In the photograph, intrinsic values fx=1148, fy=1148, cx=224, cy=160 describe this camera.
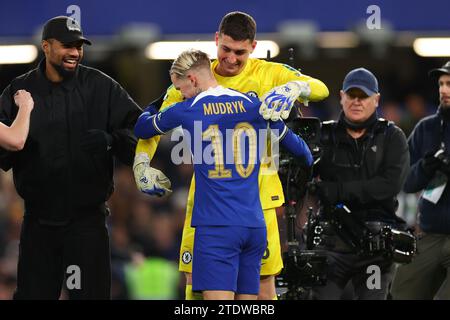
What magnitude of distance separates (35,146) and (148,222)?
4.07m

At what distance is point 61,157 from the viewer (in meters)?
6.30

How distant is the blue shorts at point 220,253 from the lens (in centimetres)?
556

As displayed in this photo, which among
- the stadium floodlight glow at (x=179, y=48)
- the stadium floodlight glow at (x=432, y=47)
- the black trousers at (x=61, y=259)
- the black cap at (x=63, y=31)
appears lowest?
the black trousers at (x=61, y=259)

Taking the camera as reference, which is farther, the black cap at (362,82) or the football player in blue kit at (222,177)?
the black cap at (362,82)

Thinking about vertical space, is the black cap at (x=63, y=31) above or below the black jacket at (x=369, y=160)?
above

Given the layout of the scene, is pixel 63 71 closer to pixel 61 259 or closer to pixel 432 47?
pixel 61 259

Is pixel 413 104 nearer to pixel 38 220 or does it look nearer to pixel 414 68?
pixel 414 68

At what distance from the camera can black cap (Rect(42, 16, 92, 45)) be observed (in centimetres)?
626

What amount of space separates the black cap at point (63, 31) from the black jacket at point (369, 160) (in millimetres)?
1678

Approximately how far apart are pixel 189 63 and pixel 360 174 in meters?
1.74

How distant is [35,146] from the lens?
6.31 meters

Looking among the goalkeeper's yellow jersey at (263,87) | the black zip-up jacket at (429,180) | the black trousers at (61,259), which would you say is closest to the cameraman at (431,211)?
the black zip-up jacket at (429,180)

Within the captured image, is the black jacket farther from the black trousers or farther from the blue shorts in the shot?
the black trousers

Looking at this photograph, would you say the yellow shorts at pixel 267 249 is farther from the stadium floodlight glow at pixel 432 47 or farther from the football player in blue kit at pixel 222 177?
the stadium floodlight glow at pixel 432 47
